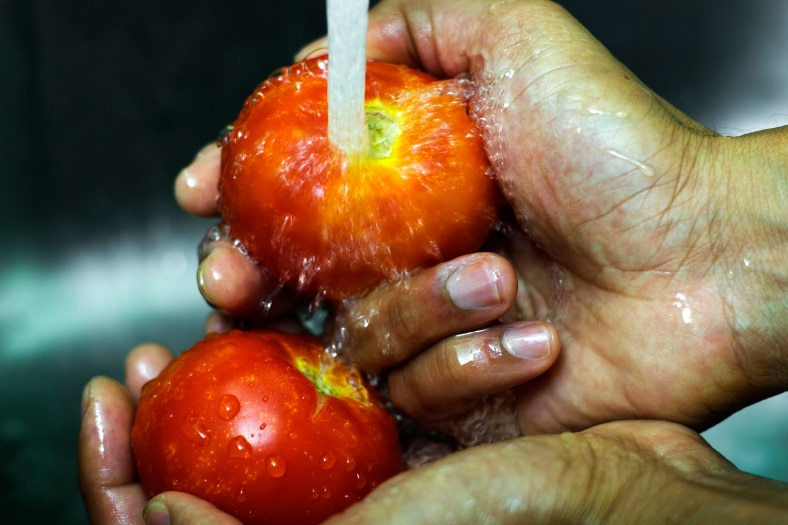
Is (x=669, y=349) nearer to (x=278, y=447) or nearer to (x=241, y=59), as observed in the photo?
(x=278, y=447)

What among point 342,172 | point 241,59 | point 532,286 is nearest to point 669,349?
point 532,286

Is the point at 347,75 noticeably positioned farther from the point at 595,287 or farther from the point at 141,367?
the point at 141,367

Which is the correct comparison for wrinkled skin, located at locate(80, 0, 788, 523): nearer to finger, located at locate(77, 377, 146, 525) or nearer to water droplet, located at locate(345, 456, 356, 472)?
finger, located at locate(77, 377, 146, 525)

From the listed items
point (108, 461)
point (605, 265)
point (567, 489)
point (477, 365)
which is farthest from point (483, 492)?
point (108, 461)

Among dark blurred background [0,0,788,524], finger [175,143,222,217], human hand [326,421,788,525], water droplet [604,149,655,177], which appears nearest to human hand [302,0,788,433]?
water droplet [604,149,655,177]

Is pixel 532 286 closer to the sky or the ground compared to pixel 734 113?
closer to the ground

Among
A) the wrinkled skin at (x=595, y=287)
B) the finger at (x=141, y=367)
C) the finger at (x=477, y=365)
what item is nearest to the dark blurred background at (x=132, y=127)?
the finger at (x=141, y=367)
